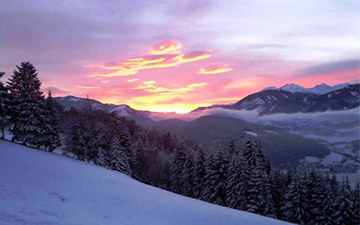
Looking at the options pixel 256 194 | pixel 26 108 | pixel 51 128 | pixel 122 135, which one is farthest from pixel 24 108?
pixel 256 194

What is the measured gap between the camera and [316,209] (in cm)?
3800

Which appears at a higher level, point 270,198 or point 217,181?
point 217,181

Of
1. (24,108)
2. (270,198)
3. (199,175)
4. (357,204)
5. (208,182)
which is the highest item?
(24,108)

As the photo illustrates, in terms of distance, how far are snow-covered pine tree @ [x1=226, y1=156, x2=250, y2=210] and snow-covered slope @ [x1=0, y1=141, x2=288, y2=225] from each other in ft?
42.4

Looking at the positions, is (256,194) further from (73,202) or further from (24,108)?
(24,108)

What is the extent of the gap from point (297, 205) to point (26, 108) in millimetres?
43306

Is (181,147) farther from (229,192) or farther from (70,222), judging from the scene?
(70,222)

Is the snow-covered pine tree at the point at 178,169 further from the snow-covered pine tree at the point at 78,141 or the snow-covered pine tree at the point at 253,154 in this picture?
the snow-covered pine tree at the point at 78,141

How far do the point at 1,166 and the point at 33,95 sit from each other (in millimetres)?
20660

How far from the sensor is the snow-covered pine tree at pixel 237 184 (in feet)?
130

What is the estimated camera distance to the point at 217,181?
147 ft

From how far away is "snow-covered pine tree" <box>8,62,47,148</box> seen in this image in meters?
39.7

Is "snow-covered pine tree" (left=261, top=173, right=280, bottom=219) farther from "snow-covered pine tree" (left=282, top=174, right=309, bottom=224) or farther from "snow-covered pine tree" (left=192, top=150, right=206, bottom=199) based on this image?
"snow-covered pine tree" (left=192, top=150, right=206, bottom=199)

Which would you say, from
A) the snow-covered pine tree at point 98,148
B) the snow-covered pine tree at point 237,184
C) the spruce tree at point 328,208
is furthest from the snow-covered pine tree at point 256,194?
the snow-covered pine tree at point 98,148
